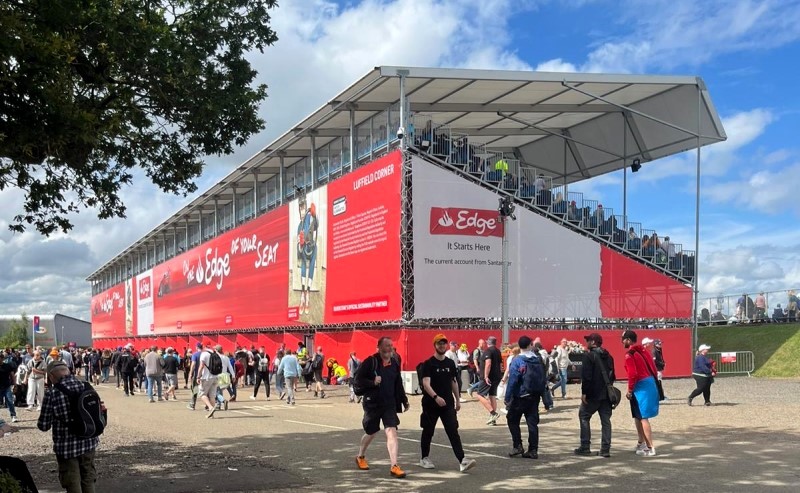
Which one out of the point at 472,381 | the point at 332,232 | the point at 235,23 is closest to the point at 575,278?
the point at 472,381

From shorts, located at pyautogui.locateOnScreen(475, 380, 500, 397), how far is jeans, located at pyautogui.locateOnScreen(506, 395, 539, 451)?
15.5 feet

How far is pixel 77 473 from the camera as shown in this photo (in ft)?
24.4

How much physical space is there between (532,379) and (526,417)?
538 mm

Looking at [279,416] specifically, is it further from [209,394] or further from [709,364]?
[709,364]

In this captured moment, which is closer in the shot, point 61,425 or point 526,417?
point 61,425

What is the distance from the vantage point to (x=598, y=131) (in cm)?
3697

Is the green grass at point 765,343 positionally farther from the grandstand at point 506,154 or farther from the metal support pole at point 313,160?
the metal support pole at point 313,160

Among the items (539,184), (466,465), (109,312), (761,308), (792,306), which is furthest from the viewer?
(109,312)

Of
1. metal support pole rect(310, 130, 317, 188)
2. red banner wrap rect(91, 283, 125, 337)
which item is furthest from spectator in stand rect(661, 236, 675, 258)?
red banner wrap rect(91, 283, 125, 337)

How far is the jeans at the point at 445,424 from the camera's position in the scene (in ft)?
33.2

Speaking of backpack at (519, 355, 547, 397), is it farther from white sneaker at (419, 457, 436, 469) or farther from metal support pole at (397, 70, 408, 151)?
metal support pole at (397, 70, 408, 151)

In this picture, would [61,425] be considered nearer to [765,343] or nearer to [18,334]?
[765,343]

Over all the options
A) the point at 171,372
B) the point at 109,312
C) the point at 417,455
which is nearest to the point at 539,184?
the point at 171,372

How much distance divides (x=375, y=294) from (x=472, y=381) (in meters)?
5.23
